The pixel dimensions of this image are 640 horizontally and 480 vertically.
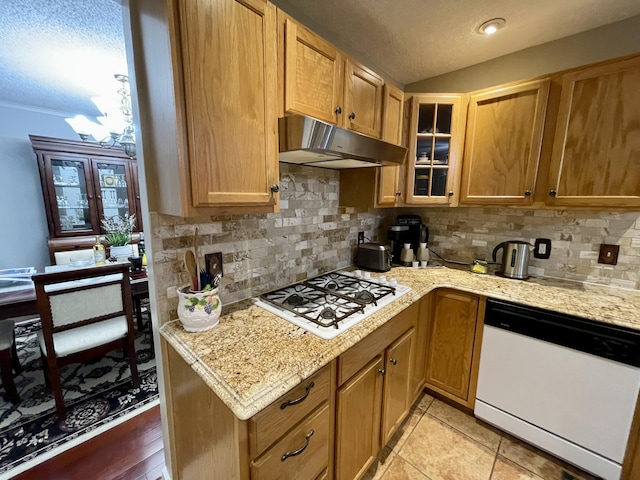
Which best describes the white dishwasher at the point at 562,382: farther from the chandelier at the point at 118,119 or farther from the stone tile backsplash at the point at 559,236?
the chandelier at the point at 118,119

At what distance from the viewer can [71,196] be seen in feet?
11.7

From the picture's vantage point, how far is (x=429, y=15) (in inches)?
54.1

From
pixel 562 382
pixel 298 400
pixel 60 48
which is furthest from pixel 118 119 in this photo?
pixel 562 382

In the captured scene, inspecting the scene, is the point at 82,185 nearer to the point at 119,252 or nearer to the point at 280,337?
the point at 119,252

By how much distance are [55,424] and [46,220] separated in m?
3.06

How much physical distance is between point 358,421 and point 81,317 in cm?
187

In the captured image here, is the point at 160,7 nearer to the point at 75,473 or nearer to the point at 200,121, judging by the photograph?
the point at 200,121

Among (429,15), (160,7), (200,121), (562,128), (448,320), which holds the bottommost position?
(448,320)

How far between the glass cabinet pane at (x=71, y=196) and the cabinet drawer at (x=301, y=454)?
4.29 m

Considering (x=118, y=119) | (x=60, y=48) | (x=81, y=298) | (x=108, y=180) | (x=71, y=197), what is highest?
(x=60, y=48)

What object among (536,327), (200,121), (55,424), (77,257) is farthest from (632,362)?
(77,257)

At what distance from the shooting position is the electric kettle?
1.75 m

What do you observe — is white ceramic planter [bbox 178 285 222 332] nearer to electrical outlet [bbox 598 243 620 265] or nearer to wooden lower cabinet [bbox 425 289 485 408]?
wooden lower cabinet [bbox 425 289 485 408]

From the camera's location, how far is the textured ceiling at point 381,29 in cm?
133
